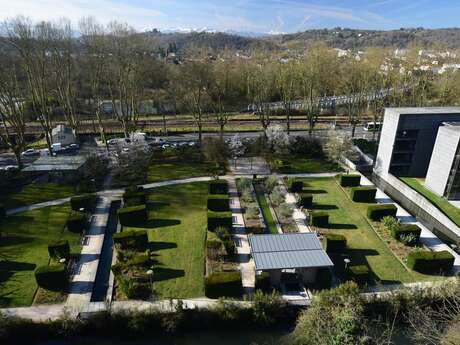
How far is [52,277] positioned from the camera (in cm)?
2008

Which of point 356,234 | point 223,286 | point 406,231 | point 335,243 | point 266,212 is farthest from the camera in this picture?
point 266,212

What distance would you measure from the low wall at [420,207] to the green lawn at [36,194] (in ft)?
117

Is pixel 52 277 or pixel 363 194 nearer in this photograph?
pixel 52 277

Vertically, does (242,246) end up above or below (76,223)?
below

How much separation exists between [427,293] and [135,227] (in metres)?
22.2

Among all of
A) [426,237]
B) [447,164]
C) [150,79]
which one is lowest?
[426,237]

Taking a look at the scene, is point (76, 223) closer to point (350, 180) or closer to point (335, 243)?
point (335, 243)

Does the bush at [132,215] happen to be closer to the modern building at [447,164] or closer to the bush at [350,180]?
the bush at [350,180]

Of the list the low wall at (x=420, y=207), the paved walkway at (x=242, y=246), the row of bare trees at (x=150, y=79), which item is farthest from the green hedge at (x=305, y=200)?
the row of bare trees at (x=150, y=79)

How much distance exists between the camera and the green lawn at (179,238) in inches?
823

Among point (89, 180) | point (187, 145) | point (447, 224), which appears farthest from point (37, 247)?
point (447, 224)

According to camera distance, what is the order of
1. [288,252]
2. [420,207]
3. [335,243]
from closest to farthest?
[288,252] < [335,243] < [420,207]

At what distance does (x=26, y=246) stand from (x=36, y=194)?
10083 mm

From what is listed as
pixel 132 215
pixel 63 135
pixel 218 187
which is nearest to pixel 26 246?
pixel 132 215
